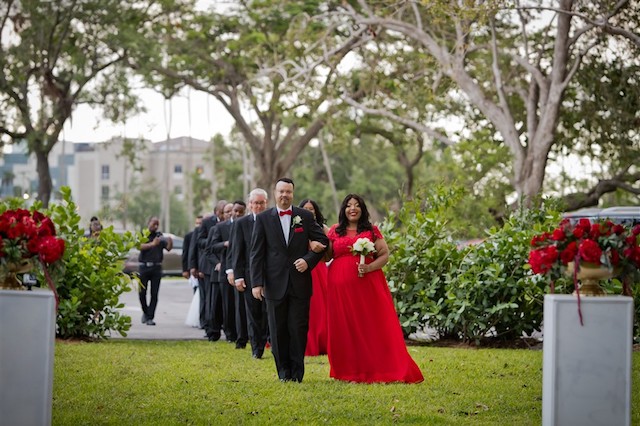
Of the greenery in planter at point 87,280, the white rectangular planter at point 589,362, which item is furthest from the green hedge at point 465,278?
the white rectangular planter at point 589,362

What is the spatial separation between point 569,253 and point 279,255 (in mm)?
4258

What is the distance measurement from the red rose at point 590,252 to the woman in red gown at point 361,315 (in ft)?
13.2

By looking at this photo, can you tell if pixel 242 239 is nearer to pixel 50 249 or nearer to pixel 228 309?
pixel 228 309

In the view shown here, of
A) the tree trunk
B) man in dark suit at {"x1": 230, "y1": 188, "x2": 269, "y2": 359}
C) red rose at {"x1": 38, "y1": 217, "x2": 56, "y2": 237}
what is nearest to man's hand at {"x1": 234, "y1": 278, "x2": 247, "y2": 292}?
man in dark suit at {"x1": 230, "y1": 188, "x2": 269, "y2": 359}

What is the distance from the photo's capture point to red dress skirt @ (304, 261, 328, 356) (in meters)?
15.5

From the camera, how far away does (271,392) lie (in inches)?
428

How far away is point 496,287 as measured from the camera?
52.4 ft

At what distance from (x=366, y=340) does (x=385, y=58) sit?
77.7 ft

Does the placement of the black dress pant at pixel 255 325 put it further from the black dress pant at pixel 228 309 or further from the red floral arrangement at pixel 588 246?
the red floral arrangement at pixel 588 246

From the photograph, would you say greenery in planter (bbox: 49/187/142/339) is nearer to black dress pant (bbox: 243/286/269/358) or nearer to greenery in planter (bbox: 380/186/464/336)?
black dress pant (bbox: 243/286/269/358)

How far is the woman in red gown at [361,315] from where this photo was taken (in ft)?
38.9

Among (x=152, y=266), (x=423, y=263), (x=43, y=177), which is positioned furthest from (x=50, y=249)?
(x=43, y=177)

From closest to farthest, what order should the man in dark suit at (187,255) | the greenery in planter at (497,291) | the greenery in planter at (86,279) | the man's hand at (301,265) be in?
the man's hand at (301,265) < the greenery in planter at (497,291) < the greenery in planter at (86,279) < the man in dark suit at (187,255)

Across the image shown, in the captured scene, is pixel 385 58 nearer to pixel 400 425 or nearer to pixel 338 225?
pixel 338 225
